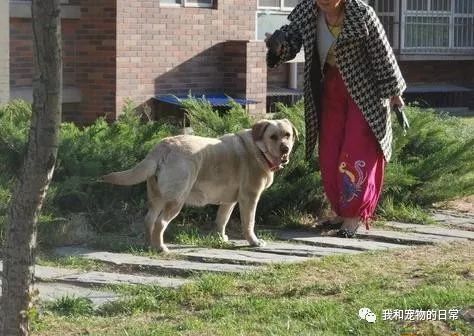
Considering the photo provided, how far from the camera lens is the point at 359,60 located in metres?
8.05

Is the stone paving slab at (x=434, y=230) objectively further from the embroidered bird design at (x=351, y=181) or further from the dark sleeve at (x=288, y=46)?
the dark sleeve at (x=288, y=46)

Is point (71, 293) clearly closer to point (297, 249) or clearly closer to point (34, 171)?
point (34, 171)

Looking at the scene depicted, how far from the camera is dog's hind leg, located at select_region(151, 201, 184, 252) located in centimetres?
741

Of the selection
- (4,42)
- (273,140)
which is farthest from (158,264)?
(4,42)

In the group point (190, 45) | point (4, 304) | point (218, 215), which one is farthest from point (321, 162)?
point (190, 45)

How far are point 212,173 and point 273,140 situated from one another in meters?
0.48

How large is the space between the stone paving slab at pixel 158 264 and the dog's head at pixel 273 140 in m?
1.01

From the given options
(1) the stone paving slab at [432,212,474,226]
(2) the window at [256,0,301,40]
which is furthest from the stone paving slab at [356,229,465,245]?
(2) the window at [256,0,301,40]

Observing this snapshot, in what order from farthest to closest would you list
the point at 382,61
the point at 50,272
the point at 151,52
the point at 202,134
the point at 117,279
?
the point at 151,52 < the point at 202,134 < the point at 382,61 < the point at 50,272 < the point at 117,279

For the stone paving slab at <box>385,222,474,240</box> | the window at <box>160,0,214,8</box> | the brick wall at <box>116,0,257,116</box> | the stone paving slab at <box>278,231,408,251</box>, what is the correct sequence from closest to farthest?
→ the stone paving slab at <box>278,231,408,251</box> < the stone paving slab at <box>385,222,474,240</box> < the brick wall at <box>116,0,257,116</box> < the window at <box>160,0,214,8</box>

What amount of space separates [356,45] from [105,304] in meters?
3.11

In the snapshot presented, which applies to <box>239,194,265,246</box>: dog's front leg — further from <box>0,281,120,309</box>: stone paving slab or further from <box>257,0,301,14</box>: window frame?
<box>257,0,301,14</box>: window frame

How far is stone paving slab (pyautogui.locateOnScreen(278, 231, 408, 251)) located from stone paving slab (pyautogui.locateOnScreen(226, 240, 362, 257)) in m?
0.10

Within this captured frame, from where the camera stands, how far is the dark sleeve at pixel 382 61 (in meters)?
7.97
